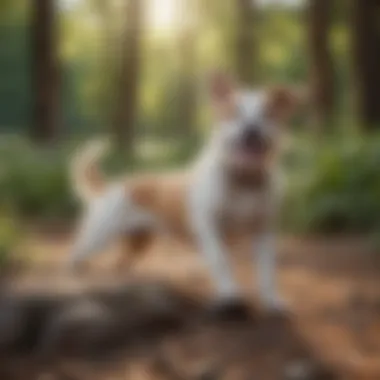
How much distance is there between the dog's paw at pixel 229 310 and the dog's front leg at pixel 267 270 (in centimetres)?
3

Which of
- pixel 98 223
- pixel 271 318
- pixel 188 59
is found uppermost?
pixel 188 59

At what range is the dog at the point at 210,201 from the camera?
3.70 ft

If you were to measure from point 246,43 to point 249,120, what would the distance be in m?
0.12

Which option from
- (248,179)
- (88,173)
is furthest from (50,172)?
(248,179)

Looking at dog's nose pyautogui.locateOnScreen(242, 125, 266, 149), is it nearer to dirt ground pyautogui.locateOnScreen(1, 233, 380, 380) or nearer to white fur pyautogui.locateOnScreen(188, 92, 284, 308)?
white fur pyautogui.locateOnScreen(188, 92, 284, 308)

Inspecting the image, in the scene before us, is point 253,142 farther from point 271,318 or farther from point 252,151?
point 271,318

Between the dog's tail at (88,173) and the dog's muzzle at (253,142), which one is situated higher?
the dog's muzzle at (253,142)

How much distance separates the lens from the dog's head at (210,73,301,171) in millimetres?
1104

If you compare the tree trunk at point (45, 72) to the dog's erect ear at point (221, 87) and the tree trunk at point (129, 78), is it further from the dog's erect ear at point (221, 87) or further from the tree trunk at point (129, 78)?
the dog's erect ear at point (221, 87)

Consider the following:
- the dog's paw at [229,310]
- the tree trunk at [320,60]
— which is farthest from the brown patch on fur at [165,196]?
the tree trunk at [320,60]

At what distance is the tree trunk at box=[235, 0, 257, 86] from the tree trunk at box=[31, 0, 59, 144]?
9.9 inches

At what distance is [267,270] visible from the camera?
3.75 ft

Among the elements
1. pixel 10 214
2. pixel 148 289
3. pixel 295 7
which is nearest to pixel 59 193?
pixel 10 214

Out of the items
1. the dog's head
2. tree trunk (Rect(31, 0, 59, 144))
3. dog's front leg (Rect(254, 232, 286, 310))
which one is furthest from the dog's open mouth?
tree trunk (Rect(31, 0, 59, 144))
